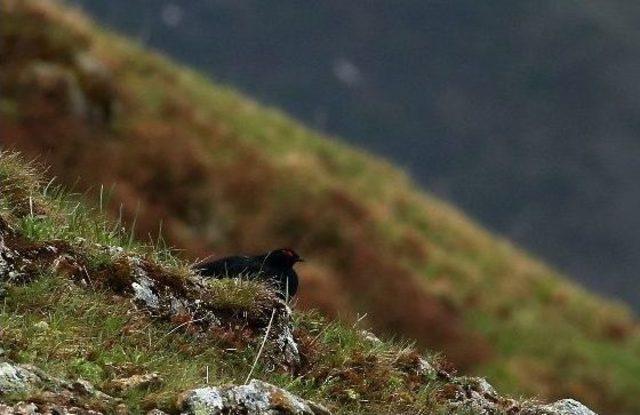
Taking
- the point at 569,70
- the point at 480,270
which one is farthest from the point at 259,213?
the point at 569,70

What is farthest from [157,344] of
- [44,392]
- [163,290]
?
[44,392]

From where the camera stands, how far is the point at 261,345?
7.30 m

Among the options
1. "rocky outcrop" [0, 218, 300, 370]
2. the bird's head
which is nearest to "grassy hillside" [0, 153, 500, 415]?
"rocky outcrop" [0, 218, 300, 370]

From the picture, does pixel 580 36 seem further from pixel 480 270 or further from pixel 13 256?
pixel 13 256

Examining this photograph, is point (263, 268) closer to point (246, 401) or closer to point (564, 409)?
point (564, 409)

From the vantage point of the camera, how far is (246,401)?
20.4 ft

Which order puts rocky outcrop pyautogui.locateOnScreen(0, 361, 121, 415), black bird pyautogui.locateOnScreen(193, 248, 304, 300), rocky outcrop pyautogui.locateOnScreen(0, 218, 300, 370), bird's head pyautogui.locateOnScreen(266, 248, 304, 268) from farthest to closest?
bird's head pyautogui.locateOnScreen(266, 248, 304, 268) → black bird pyautogui.locateOnScreen(193, 248, 304, 300) → rocky outcrop pyautogui.locateOnScreen(0, 218, 300, 370) → rocky outcrop pyautogui.locateOnScreen(0, 361, 121, 415)

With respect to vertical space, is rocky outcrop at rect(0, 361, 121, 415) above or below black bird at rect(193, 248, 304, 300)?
below

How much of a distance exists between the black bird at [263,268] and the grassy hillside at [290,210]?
16359 mm

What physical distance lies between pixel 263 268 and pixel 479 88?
149331mm

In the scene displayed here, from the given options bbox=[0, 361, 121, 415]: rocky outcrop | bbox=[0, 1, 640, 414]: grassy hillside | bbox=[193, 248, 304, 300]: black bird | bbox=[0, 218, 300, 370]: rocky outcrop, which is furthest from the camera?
bbox=[0, 1, 640, 414]: grassy hillside

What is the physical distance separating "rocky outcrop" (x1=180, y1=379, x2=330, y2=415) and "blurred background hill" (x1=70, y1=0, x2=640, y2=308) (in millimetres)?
99886

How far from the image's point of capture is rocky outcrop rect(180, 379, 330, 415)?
605 centimetres

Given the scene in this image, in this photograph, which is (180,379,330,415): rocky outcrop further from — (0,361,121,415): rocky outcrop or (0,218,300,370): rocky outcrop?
(0,218,300,370): rocky outcrop
